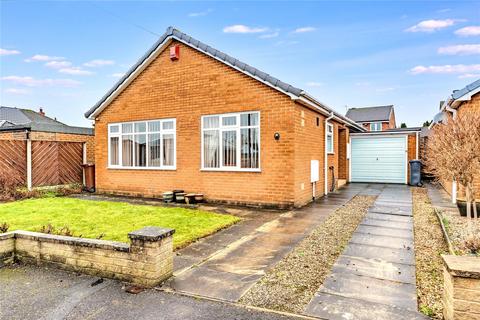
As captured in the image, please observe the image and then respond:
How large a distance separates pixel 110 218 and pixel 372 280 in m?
6.40

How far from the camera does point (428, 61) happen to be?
1783cm

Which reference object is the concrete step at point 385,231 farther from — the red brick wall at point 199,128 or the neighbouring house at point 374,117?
the neighbouring house at point 374,117

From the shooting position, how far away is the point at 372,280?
4.06 metres

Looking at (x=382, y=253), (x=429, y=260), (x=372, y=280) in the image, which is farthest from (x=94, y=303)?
(x=429, y=260)

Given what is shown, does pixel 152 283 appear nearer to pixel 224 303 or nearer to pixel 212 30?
pixel 224 303

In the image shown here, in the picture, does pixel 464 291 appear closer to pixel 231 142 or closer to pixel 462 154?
pixel 462 154

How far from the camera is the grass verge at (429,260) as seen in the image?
3365mm

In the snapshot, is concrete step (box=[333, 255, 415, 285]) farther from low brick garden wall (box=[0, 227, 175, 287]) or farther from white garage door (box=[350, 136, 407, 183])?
white garage door (box=[350, 136, 407, 183])

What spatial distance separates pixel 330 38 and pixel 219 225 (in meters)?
12.1

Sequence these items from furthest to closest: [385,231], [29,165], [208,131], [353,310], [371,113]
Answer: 1. [371,113]
2. [29,165]
3. [208,131]
4. [385,231]
5. [353,310]

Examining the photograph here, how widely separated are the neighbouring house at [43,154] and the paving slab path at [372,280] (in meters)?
12.9

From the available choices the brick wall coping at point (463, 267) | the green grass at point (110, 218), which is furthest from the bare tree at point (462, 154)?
the green grass at point (110, 218)

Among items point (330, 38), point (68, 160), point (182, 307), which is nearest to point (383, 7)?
point (330, 38)

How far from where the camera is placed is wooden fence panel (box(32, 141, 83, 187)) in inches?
524
